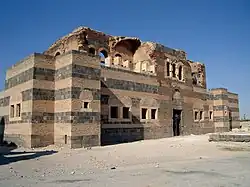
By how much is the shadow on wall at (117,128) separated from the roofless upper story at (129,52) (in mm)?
3496

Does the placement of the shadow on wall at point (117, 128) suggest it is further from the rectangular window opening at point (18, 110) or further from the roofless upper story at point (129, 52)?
the rectangular window opening at point (18, 110)

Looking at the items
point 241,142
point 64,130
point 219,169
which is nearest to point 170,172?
point 219,169

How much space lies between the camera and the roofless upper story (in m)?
20.9

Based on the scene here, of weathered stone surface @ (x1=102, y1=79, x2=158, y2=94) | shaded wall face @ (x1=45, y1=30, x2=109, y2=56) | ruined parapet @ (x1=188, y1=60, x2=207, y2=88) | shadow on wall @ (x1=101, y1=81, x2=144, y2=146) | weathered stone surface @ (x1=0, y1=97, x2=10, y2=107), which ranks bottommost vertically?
shadow on wall @ (x1=101, y1=81, x2=144, y2=146)

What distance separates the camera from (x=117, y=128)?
17750mm

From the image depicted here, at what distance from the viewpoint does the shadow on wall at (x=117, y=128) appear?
1702 cm

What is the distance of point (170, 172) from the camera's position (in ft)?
24.4

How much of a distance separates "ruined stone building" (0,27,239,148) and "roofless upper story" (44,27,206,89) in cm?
8

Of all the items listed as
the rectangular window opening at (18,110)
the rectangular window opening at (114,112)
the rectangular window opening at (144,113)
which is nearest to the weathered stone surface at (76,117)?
the rectangular window opening at (114,112)

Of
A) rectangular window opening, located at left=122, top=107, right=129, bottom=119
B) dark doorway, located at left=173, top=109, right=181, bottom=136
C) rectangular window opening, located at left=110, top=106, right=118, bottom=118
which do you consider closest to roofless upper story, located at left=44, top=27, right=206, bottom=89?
dark doorway, located at left=173, top=109, right=181, bottom=136

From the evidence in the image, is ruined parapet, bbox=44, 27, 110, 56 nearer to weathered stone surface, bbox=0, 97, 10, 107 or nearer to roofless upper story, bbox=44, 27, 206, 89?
roofless upper story, bbox=44, 27, 206, 89

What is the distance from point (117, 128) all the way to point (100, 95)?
9.44 feet

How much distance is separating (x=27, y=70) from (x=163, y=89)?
35.6 feet

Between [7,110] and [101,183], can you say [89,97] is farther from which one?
[101,183]
